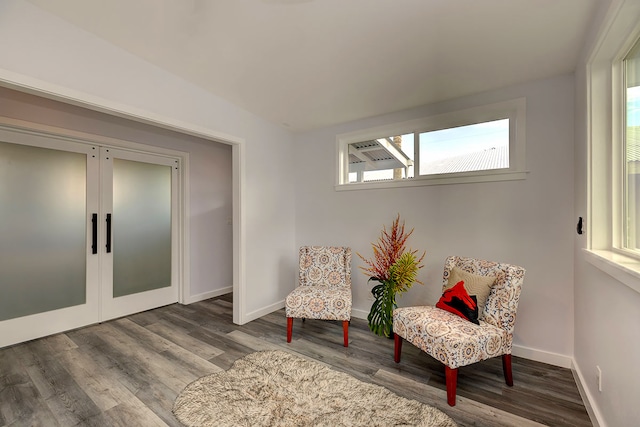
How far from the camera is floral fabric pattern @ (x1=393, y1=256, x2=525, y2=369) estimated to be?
68.9 inches

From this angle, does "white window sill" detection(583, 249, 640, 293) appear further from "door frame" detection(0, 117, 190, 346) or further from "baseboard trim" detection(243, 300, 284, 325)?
"door frame" detection(0, 117, 190, 346)

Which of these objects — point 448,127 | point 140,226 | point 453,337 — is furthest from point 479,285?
point 140,226

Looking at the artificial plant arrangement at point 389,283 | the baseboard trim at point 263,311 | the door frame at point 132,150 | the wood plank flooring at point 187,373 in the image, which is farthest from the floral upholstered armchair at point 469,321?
the door frame at point 132,150

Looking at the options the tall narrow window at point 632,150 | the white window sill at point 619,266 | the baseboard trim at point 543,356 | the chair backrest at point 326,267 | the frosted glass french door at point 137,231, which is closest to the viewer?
the white window sill at point 619,266

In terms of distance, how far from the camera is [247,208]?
10.6 feet

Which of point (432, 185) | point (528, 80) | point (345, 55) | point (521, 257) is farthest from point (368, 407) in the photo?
point (528, 80)

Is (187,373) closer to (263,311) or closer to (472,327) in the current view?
(263,311)

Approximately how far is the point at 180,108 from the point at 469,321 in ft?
10.2

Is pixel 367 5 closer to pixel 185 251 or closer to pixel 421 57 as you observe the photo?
pixel 421 57

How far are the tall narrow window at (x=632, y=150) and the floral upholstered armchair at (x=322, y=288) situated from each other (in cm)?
202

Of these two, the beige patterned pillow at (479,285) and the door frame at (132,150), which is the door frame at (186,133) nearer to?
the door frame at (132,150)

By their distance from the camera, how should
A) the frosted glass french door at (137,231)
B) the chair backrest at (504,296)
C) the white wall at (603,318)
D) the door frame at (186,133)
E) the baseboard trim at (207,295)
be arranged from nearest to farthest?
the white wall at (603,318), the door frame at (186,133), the chair backrest at (504,296), the frosted glass french door at (137,231), the baseboard trim at (207,295)

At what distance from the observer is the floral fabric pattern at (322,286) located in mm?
2670

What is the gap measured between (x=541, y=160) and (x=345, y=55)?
194 centimetres
